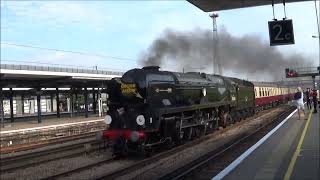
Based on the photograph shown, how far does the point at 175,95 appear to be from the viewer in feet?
56.9

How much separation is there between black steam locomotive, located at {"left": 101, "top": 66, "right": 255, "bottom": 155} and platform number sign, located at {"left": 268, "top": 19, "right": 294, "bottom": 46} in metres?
4.47

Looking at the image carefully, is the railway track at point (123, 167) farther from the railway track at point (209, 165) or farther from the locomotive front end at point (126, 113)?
the railway track at point (209, 165)

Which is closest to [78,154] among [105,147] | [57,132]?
[105,147]

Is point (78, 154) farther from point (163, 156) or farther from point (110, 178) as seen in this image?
point (110, 178)

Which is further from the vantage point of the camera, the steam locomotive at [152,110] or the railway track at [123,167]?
the steam locomotive at [152,110]

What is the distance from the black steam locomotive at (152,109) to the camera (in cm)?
1516

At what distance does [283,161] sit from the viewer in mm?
11148

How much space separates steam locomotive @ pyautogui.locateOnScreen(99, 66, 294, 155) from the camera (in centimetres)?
1516

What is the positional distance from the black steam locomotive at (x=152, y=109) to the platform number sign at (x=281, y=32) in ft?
14.7

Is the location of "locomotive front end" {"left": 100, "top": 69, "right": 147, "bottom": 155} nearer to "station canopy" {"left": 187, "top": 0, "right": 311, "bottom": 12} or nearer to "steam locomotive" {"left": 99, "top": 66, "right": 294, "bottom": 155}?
"steam locomotive" {"left": 99, "top": 66, "right": 294, "bottom": 155}

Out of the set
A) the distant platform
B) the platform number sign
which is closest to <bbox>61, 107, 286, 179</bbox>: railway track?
the platform number sign

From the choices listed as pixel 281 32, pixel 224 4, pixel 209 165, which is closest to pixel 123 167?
pixel 209 165

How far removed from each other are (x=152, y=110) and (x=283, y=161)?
5.34 meters

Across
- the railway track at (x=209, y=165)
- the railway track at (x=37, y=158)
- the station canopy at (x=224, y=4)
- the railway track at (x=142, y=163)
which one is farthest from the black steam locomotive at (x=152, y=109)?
the station canopy at (x=224, y=4)
